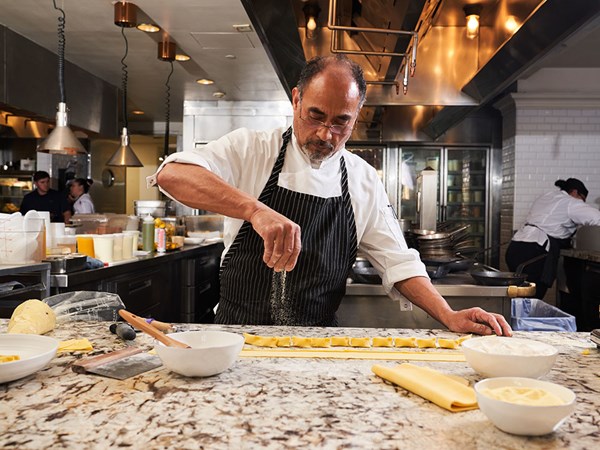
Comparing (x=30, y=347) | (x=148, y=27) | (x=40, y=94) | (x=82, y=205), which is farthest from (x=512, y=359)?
(x=82, y=205)

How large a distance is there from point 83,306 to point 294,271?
703mm

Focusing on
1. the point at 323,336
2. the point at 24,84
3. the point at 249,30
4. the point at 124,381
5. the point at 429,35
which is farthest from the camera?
the point at 24,84

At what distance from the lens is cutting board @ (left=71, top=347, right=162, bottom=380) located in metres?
1.16

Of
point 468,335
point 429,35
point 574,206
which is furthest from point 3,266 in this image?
point 574,206

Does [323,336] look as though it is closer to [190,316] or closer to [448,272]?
[448,272]

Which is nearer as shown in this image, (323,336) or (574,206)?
(323,336)

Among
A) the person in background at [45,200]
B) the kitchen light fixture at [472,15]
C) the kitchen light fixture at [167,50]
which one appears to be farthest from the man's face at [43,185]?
the kitchen light fixture at [472,15]

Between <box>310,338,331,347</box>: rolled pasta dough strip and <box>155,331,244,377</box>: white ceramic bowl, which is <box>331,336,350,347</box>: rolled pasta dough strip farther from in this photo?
<box>155,331,244,377</box>: white ceramic bowl

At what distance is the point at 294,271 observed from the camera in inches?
79.6

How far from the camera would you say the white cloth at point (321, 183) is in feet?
6.66

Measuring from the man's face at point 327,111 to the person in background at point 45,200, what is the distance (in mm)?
6349

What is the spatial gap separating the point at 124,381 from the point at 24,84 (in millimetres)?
5071

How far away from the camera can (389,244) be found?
212 cm

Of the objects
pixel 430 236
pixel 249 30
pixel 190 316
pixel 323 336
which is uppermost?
pixel 249 30
